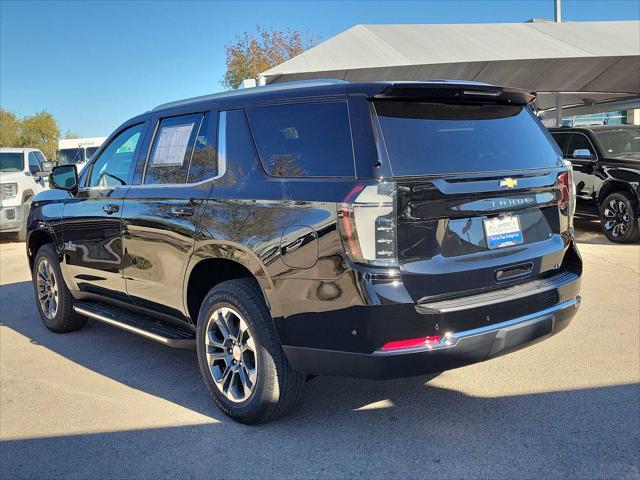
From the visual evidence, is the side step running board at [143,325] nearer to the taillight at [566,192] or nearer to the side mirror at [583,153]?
the taillight at [566,192]

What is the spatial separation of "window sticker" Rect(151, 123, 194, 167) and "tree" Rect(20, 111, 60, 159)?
55.5 metres

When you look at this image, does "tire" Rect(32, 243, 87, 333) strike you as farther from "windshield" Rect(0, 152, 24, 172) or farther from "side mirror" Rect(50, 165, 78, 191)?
"windshield" Rect(0, 152, 24, 172)

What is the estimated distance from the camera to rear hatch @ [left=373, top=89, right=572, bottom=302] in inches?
110

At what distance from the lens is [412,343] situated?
2.77 metres

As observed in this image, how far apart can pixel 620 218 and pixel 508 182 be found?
7001 millimetres

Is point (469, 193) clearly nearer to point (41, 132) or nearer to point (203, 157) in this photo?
point (203, 157)

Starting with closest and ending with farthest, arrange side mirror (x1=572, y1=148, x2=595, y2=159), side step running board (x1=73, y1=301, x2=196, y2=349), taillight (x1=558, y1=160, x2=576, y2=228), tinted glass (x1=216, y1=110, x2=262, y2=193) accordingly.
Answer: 1. tinted glass (x1=216, y1=110, x2=262, y2=193)
2. taillight (x1=558, y1=160, x2=576, y2=228)
3. side step running board (x1=73, y1=301, x2=196, y2=349)
4. side mirror (x1=572, y1=148, x2=595, y2=159)

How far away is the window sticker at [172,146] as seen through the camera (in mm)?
3916

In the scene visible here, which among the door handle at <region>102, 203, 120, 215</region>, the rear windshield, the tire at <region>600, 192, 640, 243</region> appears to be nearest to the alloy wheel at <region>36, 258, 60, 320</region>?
the door handle at <region>102, 203, 120, 215</region>

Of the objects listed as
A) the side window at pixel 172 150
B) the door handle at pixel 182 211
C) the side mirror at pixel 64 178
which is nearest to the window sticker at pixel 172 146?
the side window at pixel 172 150

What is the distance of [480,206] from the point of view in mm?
2979

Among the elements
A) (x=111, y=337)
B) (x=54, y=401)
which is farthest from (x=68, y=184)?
(x=54, y=401)

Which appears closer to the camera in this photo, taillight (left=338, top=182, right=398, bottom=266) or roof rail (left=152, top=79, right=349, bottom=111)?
taillight (left=338, top=182, right=398, bottom=266)

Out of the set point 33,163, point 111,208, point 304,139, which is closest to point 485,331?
point 304,139
